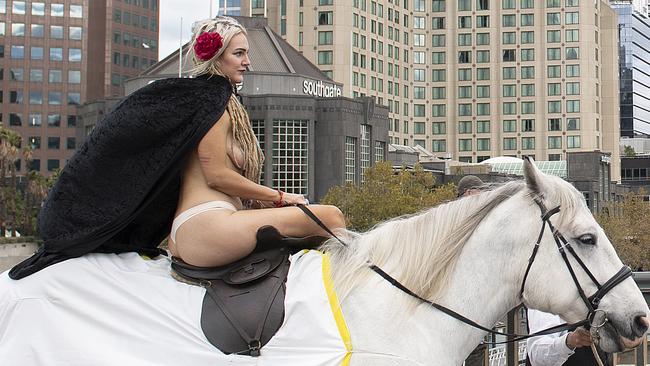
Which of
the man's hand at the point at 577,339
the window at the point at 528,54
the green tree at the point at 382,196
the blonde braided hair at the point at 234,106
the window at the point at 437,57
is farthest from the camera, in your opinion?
the window at the point at 437,57

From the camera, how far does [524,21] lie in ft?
358

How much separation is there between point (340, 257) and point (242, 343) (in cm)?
77

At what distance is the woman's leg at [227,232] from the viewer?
4.31 m

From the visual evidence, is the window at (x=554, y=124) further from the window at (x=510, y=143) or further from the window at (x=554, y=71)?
the window at (x=554, y=71)

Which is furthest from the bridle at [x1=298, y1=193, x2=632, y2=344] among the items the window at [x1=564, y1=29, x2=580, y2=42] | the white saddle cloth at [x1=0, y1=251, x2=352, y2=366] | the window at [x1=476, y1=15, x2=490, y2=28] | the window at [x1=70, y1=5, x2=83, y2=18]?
the window at [x1=476, y1=15, x2=490, y2=28]

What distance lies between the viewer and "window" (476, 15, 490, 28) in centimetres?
11050

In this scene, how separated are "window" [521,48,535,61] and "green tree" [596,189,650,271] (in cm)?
5123

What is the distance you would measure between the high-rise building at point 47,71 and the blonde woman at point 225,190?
100411 millimetres

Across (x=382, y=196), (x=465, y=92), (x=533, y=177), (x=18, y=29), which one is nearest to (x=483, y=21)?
(x=465, y=92)

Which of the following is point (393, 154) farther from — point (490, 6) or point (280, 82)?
point (490, 6)

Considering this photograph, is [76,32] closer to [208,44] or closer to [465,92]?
[465,92]

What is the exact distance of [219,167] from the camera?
4414 millimetres

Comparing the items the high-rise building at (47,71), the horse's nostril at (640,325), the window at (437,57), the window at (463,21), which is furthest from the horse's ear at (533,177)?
the window at (463,21)

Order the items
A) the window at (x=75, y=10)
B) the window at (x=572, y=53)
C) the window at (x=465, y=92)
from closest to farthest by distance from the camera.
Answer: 1. the window at (x=75, y=10)
2. the window at (x=572, y=53)
3. the window at (x=465, y=92)
